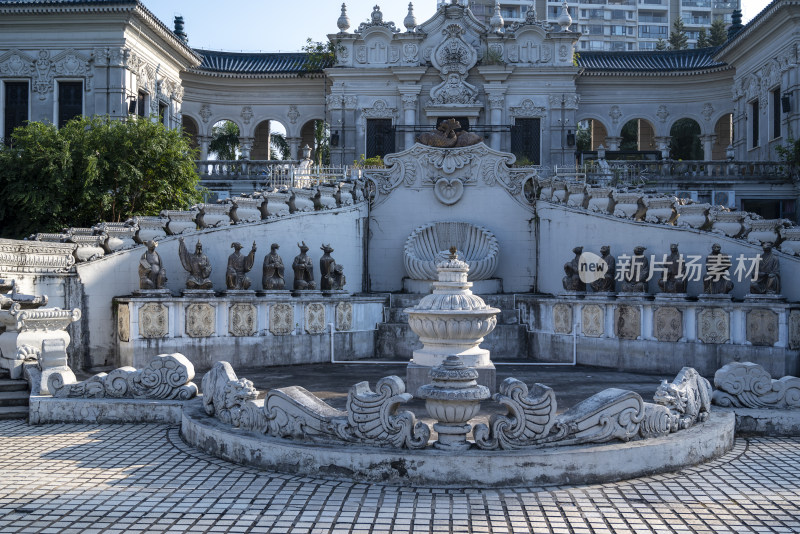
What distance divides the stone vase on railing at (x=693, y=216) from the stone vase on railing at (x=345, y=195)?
681 cm

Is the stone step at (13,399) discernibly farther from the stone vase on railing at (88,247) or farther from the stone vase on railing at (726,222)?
the stone vase on railing at (726,222)

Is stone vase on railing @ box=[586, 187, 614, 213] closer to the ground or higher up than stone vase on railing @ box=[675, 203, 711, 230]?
higher up

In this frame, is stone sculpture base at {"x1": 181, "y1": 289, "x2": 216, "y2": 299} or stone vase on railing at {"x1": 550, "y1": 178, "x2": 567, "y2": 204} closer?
stone sculpture base at {"x1": 181, "y1": 289, "x2": 216, "y2": 299}

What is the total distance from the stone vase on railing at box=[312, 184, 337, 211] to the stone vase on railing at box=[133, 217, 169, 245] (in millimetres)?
3245

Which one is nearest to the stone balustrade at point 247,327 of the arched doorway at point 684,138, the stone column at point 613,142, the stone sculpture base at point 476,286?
the stone sculpture base at point 476,286

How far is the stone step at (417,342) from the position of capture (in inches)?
602

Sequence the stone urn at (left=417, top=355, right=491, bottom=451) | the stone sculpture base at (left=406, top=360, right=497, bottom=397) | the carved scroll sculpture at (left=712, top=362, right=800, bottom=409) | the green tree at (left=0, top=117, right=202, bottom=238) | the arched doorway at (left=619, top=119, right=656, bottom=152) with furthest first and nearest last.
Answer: the arched doorway at (left=619, top=119, right=656, bottom=152) → the green tree at (left=0, top=117, right=202, bottom=238) → the stone sculpture base at (left=406, top=360, right=497, bottom=397) → the carved scroll sculpture at (left=712, top=362, right=800, bottom=409) → the stone urn at (left=417, top=355, right=491, bottom=451)

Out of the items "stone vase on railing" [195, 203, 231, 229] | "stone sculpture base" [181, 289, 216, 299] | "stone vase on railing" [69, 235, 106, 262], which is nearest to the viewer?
"stone vase on railing" [69, 235, 106, 262]

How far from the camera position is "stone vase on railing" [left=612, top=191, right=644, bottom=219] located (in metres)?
15.3

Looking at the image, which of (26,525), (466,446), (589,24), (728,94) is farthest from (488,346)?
(589,24)

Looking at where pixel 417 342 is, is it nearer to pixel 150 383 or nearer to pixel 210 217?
pixel 210 217

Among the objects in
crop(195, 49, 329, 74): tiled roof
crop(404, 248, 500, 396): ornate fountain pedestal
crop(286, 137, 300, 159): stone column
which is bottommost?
crop(404, 248, 500, 396): ornate fountain pedestal

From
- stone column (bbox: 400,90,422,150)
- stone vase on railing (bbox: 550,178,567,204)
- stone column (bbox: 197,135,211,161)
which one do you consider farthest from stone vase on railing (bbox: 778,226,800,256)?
stone column (bbox: 197,135,211,161)

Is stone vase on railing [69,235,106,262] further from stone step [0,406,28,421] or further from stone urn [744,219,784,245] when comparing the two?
stone urn [744,219,784,245]
